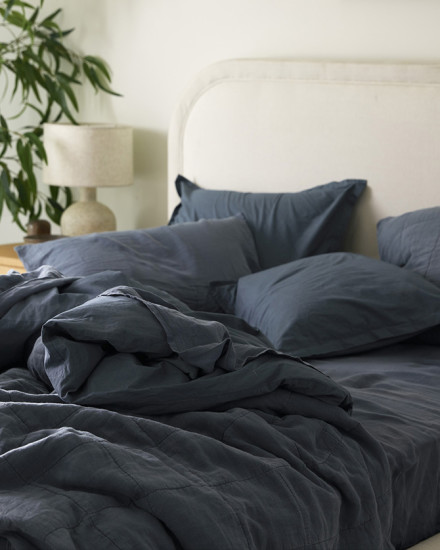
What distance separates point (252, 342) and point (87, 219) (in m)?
1.68

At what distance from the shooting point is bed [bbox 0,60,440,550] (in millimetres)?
1397

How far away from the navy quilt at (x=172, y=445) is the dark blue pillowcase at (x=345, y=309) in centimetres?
47

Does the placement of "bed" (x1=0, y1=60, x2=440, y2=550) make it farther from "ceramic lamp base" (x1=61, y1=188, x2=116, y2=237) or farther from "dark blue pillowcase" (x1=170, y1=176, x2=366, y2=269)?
"ceramic lamp base" (x1=61, y1=188, x2=116, y2=237)

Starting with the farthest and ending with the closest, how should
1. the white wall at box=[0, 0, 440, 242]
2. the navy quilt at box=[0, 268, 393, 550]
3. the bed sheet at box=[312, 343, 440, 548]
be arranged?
the white wall at box=[0, 0, 440, 242], the bed sheet at box=[312, 343, 440, 548], the navy quilt at box=[0, 268, 393, 550]

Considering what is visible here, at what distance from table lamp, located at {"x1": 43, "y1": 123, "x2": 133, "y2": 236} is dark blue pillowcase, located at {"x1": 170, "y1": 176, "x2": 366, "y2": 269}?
67 centimetres

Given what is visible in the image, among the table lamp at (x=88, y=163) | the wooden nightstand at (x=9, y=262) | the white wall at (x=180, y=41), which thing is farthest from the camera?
the table lamp at (x=88, y=163)

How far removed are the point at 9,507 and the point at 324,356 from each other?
1.22 m

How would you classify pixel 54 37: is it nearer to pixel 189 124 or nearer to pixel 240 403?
pixel 189 124

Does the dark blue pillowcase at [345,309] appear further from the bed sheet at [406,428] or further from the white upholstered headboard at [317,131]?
the white upholstered headboard at [317,131]

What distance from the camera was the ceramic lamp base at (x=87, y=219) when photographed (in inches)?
140

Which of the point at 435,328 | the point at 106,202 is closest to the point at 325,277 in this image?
the point at 435,328

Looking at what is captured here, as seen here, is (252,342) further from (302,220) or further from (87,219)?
(87,219)

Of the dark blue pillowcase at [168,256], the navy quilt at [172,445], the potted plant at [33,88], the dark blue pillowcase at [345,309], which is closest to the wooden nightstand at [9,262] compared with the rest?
the potted plant at [33,88]

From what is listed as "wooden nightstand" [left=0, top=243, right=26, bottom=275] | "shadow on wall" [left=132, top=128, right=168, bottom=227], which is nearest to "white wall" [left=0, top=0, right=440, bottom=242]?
"shadow on wall" [left=132, top=128, right=168, bottom=227]
